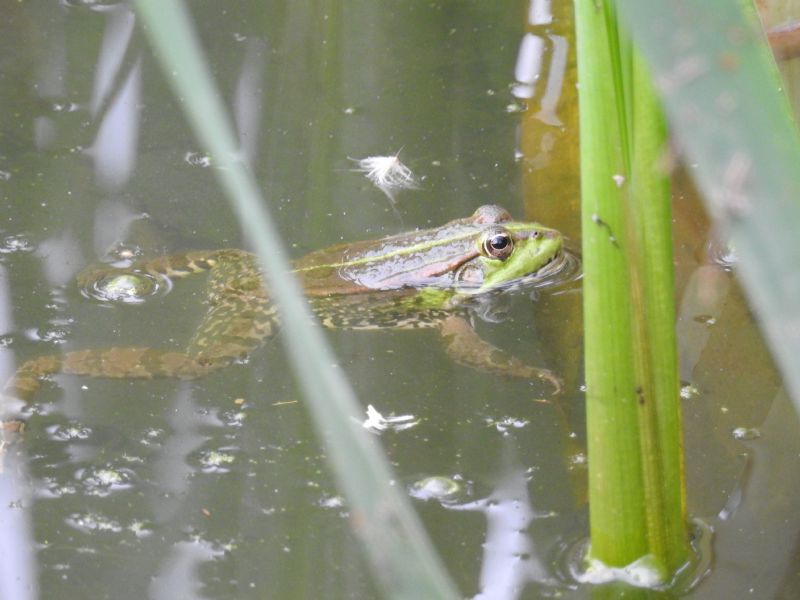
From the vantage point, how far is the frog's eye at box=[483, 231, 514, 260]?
3.25 meters

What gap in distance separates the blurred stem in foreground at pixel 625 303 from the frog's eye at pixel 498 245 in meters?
1.59

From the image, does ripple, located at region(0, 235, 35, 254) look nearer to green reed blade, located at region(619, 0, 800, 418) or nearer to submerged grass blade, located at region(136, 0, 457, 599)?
submerged grass blade, located at region(136, 0, 457, 599)

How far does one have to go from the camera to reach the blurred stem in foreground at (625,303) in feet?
4.52

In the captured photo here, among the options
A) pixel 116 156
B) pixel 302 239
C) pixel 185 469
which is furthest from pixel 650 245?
pixel 116 156

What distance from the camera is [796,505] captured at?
2.27 metres

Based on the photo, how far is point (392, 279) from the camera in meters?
3.33

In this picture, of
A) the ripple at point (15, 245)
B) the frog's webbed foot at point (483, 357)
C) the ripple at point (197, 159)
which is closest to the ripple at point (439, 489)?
the frog's webbed foot at point (483, 357)

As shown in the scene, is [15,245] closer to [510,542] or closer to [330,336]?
[330,336]

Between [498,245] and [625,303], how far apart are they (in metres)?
1.80

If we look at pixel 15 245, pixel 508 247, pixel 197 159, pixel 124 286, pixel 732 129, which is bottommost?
pixel 508 247

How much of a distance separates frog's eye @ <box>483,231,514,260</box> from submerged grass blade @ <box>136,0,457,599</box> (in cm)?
248

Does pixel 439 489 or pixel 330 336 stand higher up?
pixel 330 336

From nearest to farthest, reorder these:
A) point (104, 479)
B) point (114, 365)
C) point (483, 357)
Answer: point (104, 479), point (114, 365), point (483, 357)

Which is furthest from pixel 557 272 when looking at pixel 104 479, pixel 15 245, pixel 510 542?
pixel 15 245
